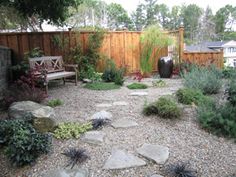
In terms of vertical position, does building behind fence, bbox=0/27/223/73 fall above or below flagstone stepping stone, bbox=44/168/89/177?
above

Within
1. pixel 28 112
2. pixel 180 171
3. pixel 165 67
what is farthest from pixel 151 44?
pixel 180 171

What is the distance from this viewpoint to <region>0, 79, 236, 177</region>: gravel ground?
2568 millimetres

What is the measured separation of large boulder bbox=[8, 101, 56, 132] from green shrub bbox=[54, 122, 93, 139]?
0.11 m

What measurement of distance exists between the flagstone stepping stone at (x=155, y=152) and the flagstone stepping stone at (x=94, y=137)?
48 centimetres

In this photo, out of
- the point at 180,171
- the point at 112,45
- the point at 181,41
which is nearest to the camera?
the point at 180,171

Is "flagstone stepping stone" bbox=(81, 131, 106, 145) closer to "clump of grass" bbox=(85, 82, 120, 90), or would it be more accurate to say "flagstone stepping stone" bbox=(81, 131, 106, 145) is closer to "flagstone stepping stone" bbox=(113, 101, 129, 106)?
"flagstone stepping stone" bbox=(113, 101, 129, 106)

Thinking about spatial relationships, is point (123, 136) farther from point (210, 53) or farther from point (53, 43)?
point (210, 53)

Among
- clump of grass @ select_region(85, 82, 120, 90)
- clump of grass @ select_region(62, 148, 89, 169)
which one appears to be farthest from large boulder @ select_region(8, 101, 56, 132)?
clump of grass @ select_region(85, 82, 120, 90)

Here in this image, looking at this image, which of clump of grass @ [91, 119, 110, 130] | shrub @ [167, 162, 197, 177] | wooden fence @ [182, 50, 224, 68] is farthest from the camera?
wooden fence @ [182, 50, 224, 68]

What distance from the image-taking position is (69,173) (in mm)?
2479

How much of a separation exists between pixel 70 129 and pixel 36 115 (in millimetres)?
451

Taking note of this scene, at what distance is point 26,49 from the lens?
25.8 feet

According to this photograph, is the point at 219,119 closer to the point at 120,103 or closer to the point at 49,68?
the point at 120,103

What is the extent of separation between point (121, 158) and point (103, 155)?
8.1 inches
